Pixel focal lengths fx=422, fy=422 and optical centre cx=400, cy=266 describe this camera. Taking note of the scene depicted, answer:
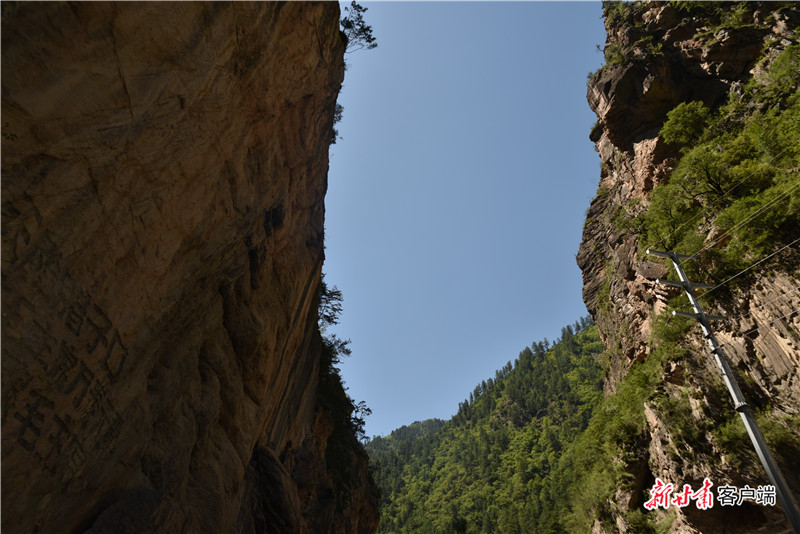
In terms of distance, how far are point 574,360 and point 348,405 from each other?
118408mm

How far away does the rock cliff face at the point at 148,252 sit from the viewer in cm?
619

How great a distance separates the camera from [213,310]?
39.4ft

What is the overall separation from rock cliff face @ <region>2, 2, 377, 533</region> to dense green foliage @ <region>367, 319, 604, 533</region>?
42808 millimetres

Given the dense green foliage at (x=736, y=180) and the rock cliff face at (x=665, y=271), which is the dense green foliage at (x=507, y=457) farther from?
the dense green foliage at (x=736, y=180)

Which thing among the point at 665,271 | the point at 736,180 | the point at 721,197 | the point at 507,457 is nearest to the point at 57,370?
the point at 665,271

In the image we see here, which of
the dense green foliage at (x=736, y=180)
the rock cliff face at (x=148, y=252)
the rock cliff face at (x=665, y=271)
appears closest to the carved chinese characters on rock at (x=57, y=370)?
the rock cliff face at (x=148, y=252)

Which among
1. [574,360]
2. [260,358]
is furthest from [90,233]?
[574,360]

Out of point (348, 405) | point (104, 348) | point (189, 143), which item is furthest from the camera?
point (348, 405)

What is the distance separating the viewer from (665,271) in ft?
67.6

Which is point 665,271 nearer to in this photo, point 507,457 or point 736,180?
point 736,180

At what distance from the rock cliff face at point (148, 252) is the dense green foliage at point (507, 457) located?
140 feet

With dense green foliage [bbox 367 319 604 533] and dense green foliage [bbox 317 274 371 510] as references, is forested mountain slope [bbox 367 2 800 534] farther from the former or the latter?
dense green foliage [bbox 367 319 604 533]

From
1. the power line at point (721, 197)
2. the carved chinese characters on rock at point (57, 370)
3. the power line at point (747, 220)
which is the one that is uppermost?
the power line at point (721, 197)

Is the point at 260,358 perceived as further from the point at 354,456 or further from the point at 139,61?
the point at 354,456
